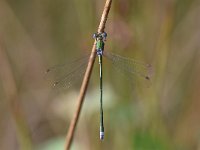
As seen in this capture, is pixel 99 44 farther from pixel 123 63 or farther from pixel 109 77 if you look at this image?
pixel 109 77

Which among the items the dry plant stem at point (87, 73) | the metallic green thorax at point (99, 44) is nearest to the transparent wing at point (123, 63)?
the metallic green thorax at point (99, 44)

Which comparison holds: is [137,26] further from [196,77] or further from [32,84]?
[32,84]

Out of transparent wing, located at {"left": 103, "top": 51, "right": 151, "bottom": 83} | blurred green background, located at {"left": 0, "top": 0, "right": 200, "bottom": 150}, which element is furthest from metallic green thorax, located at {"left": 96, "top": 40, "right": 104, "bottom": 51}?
blurred green background, located at {"left": 0, "top": 0, "right": 200, "bottom": 150}

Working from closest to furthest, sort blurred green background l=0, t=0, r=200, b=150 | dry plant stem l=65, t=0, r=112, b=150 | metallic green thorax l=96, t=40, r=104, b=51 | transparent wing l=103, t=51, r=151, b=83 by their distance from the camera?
1. dry plant stem l=65, t=0, r=112, b=150
2. metallic green thorax l=96, t=40, r=104, b=51
3. transparent wing l=103, t=51, r=151, b=83
4. blurred green background l=0, t=0, r=200, b=150

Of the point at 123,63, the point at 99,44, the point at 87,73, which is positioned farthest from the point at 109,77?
Answer: the point at 87,73

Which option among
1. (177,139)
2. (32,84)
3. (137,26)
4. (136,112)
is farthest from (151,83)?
(32,84)

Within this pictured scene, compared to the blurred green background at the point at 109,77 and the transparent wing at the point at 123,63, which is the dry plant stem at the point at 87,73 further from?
the blurred green background at the point at 109,77

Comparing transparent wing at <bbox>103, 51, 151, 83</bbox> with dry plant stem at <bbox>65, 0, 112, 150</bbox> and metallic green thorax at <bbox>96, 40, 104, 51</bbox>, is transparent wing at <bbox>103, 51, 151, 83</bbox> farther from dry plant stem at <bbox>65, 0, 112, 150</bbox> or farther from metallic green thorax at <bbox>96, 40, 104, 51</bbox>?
dry plant stem at <bbox>65, 0, 112, 150</bbox>

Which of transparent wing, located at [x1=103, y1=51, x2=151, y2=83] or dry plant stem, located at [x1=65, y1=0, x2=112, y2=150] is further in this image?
transparent wing, located at [x1=103, y1=51, x2=151, y2=83]
